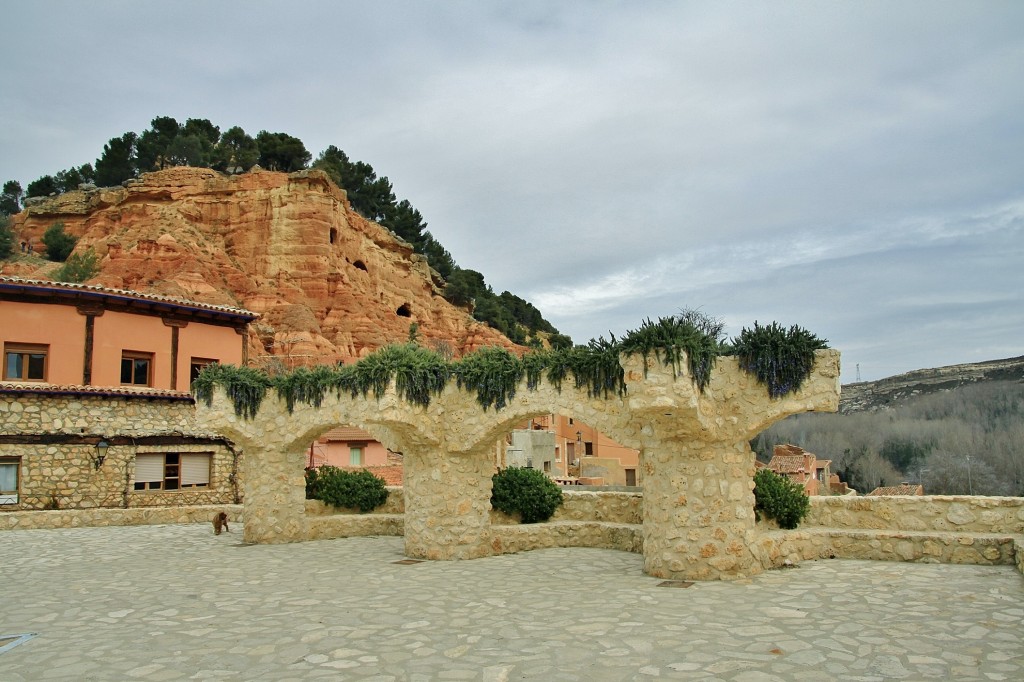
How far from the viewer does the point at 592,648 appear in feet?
23.0

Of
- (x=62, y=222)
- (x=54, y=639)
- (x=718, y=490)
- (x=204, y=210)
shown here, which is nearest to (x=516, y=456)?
(x=718, y=490)

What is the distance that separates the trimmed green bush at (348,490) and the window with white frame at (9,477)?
980 cm

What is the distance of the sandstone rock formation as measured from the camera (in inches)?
1848

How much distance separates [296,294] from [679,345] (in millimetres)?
45301

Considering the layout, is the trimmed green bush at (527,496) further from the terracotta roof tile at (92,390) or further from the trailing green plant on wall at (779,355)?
the terracotta roof tile at (92,390)

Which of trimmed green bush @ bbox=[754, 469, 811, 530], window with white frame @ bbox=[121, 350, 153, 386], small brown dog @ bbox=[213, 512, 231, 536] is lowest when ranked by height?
small brown dog @ bbox=[213, 512, 231, 536]

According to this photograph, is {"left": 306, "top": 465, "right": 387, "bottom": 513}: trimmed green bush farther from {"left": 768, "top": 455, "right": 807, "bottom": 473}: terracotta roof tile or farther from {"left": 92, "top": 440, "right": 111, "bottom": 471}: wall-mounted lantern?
{"left": 768, "top": 455, "right": 807, "bottom": 473}: terracotta roof tile

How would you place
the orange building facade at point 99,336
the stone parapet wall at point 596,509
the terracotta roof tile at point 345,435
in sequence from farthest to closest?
1. the terracotta roof tile at point 345,435
2. the orange building facade at point 99,336
3. the stone parapet wall at point 596,509

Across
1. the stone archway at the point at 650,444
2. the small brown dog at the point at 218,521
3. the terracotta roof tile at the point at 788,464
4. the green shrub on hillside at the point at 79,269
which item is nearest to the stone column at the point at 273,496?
the stone archway at the point at 650,444

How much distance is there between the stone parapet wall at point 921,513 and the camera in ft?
36.9

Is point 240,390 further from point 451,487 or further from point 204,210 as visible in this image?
point 204,210

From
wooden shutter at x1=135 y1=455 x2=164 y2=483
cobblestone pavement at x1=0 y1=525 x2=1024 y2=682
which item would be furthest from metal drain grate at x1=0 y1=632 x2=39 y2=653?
wooden shutter at x1=135 y1=455 x2=164 y2=483

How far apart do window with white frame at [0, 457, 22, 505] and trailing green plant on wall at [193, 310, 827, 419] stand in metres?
9.48

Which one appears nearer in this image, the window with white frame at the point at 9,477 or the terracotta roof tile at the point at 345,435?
A: the window with white frame at the point at 9,477
